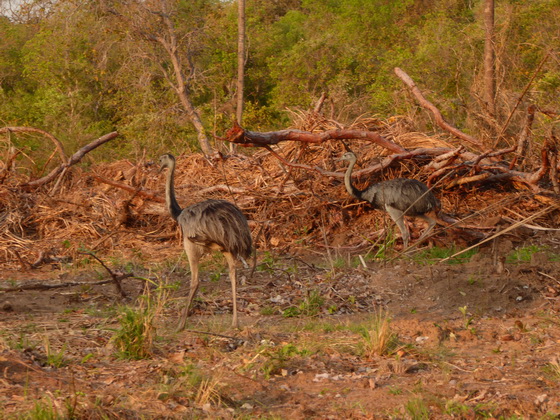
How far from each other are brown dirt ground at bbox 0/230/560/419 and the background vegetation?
9.57 m

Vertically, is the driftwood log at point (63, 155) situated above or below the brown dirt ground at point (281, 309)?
above

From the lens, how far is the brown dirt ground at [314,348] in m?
4.47

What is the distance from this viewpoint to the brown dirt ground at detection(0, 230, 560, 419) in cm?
447

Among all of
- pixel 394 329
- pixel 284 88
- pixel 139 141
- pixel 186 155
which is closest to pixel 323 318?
pixel 394 329

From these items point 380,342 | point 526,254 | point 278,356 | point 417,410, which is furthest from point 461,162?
point 417,410

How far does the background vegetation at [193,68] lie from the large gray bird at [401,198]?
24.3 feet

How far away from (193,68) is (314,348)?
17.5m

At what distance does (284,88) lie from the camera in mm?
23531

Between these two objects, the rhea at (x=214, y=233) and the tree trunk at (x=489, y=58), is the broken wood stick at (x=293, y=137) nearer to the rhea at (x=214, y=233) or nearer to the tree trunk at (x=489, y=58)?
the rhea at (x=214, y=233)

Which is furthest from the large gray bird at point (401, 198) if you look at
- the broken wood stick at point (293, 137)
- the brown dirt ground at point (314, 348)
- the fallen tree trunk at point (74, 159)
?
the fallen tree trunk at point (74, 159)

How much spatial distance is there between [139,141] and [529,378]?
15809 millimetres

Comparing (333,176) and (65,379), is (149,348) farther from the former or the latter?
(333,176)

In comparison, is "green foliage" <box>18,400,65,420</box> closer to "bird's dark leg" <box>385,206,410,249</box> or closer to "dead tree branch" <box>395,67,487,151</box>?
"bird's dark leg" <box>385,206,410,249</box>

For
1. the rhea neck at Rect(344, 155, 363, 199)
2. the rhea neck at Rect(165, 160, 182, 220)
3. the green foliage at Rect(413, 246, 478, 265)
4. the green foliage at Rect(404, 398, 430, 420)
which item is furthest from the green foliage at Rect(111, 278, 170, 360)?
the rhea neck at Rect(344, 155, 363, 199)
